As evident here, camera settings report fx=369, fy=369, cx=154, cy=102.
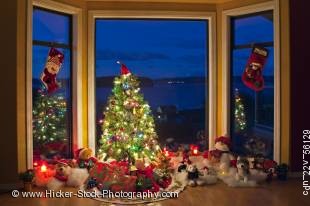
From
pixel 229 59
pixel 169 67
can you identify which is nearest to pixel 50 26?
pixel 169 67

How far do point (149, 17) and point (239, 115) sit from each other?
2225 mm

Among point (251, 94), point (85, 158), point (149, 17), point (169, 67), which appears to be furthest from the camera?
point (169, 67)

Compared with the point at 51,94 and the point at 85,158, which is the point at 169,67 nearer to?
the point at 51,94

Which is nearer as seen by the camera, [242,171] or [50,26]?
[242,171]

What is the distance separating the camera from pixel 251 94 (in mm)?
6031

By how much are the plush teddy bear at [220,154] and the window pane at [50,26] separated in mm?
2894

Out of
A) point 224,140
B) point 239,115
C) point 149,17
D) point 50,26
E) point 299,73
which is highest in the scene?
point 149,17

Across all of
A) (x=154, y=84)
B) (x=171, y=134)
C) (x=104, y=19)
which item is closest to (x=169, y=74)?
(x=154, y=84)

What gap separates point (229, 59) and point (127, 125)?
7.06 feet

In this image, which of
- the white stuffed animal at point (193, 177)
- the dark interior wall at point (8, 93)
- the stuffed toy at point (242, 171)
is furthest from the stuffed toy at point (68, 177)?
the stuffed toy at point (242, 171)

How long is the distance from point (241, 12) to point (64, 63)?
9.59ft

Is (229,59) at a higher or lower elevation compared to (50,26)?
lower

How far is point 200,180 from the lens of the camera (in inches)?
194

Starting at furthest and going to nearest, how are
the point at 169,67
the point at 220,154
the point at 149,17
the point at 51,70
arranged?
the point at 169,67, the point at 149,17, the point at 220,154, the point at 51,70
